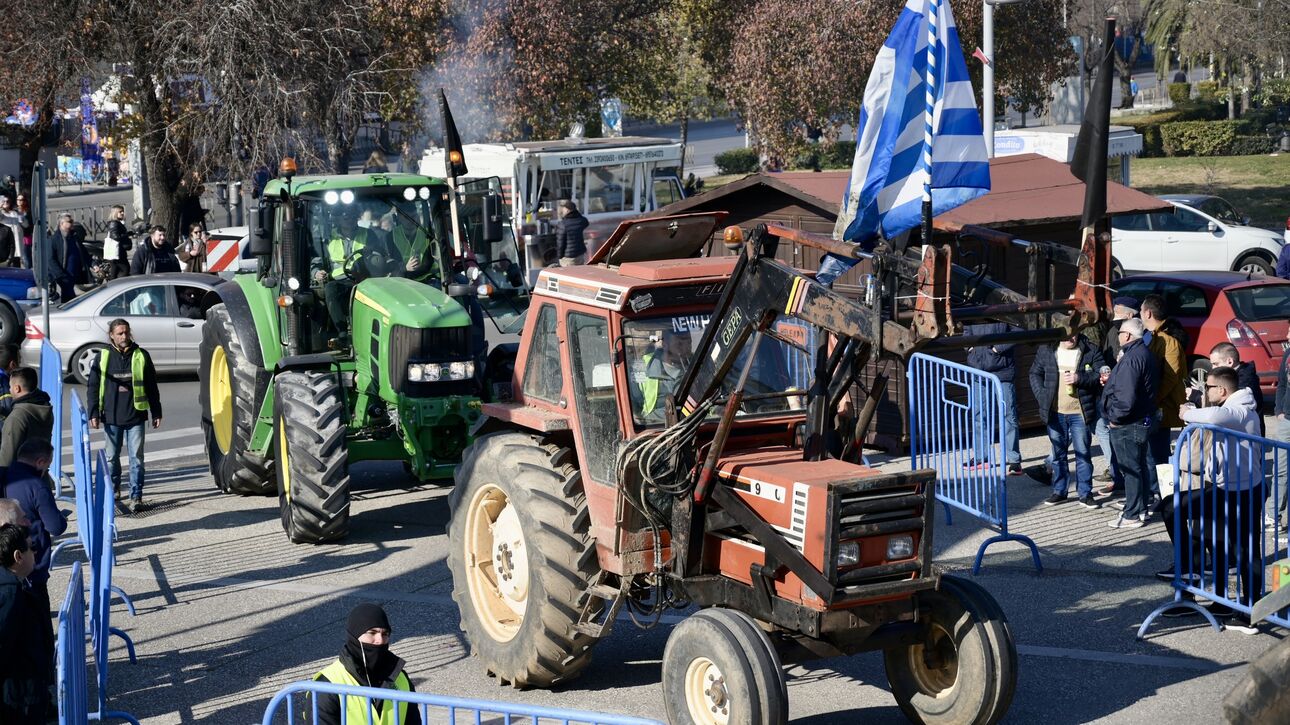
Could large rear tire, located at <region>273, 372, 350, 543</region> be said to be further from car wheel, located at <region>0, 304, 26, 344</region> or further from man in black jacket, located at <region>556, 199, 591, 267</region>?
man in black jacket, located at <region>556, 199, 591, 267</region>

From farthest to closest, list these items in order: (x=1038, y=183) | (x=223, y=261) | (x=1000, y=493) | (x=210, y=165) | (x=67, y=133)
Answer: (x=67, y=133)
(x=210, y=165)
(x=223, y=261)
(x=1038, y=183)
(x=1000, y=493)

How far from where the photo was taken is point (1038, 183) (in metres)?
15.9

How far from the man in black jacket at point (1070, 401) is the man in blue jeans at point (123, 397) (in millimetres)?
7840

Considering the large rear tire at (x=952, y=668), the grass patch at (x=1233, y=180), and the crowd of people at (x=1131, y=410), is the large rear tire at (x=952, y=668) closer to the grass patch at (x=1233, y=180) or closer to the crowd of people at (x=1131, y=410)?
the crowd of people at (x=1131, y=410)

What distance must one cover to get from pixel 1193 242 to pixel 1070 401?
15089mm

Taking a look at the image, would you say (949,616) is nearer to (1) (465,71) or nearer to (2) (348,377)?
(2) (348,377)

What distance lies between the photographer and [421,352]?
458 inches

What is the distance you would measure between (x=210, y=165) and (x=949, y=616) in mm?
22509

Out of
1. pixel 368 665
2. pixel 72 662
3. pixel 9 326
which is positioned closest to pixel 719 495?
pixel 368 665

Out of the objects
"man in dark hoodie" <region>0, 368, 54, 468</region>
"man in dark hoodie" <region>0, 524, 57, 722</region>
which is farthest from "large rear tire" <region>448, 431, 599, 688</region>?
"man in dark hoodie" <region>0, 368, 54, 468</region>

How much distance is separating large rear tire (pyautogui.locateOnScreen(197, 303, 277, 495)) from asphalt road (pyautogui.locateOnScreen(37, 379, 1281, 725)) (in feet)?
0.98

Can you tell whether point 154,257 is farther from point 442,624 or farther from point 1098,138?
point 1098,138

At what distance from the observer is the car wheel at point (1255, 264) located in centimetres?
2589

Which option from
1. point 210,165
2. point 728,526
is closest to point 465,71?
point 210,165
